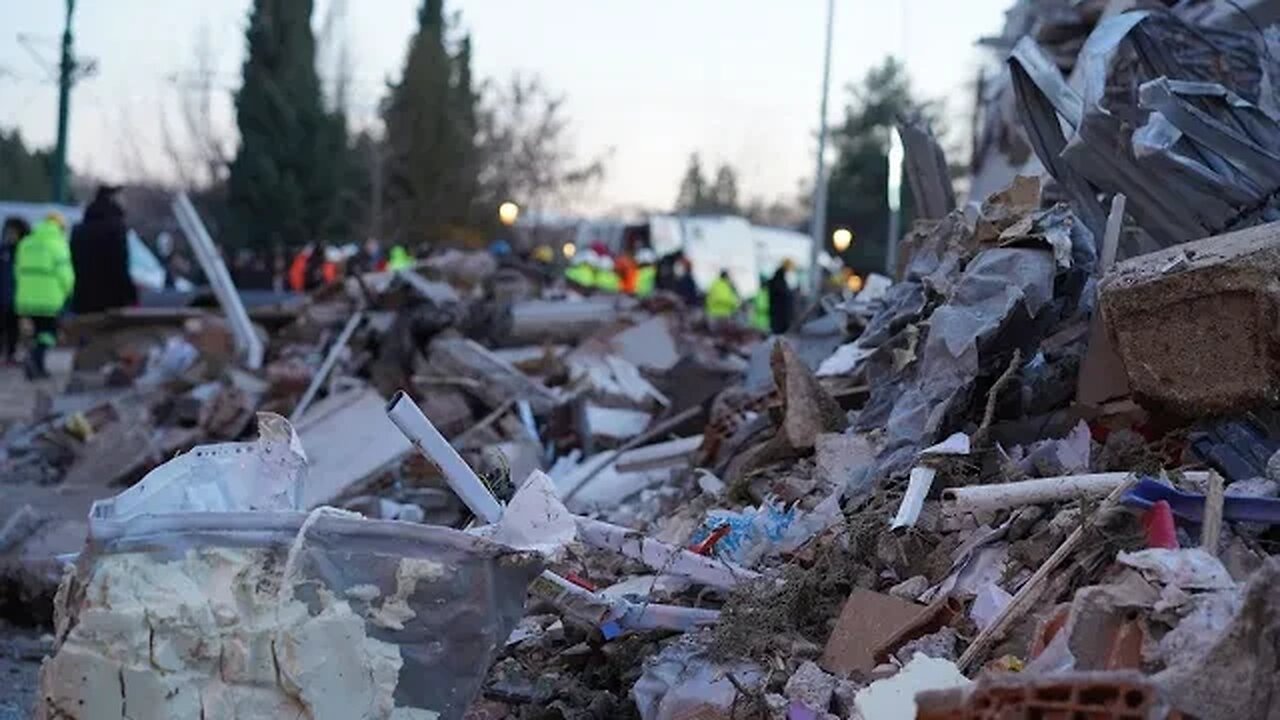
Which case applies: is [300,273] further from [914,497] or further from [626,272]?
[914,497]

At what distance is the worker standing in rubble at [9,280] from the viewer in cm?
1627

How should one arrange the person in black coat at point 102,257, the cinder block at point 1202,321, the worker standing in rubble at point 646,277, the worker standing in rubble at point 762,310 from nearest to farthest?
the cinder block at point 1202,321
the person in black coat at point 102,257
the worker standing in rubble at point 762,310
the worker standing in rubble at point 646,277

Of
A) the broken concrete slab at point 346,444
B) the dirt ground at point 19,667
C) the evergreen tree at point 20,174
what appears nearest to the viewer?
the dirt ground at point 19,667

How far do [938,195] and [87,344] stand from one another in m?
9.72

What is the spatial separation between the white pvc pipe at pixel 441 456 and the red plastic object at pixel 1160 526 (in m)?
1.78

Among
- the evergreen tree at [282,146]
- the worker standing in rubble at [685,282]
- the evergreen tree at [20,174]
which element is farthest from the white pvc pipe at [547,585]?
the evergreen tree at [20,174]

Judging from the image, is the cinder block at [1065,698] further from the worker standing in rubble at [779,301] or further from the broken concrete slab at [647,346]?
the worker standing in rubble at [779,301]

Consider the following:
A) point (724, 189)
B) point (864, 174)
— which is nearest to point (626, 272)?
point (864, 174)

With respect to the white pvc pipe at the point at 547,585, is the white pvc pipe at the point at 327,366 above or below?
below

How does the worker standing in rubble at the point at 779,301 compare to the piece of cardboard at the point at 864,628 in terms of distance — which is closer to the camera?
the piece of cardboard at the point at 864,628

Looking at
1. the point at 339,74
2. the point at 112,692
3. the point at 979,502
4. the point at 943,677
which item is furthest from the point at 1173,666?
the point at 339,74

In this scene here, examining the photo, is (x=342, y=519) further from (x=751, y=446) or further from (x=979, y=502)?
(x=751, y=446)

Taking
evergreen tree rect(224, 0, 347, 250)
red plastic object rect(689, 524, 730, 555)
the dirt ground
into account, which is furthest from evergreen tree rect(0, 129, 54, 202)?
red plastic object rect(689, 524, 730, 555)

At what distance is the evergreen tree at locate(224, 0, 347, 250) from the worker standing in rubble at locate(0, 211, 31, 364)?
74.1 feet
